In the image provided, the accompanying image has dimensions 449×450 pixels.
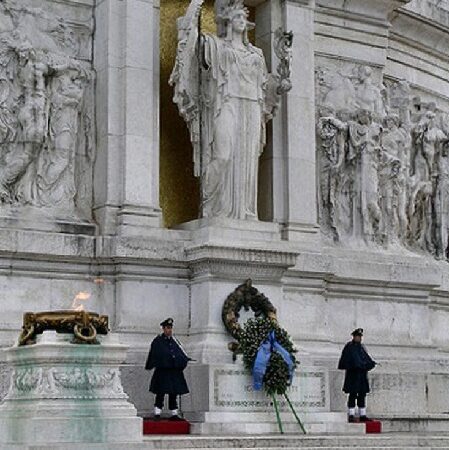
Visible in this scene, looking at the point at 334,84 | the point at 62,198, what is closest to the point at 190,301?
the point at 62,198

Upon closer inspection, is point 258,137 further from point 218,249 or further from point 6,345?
point 6,345

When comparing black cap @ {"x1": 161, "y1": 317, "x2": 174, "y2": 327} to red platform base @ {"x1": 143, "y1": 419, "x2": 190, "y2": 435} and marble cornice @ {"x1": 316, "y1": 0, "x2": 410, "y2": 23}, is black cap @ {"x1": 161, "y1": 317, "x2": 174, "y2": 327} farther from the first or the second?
marble cornice @ {"x1": 316, "y1": 0, "x2": 410, "y2": 23}

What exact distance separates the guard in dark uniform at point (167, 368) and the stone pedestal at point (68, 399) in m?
4.56

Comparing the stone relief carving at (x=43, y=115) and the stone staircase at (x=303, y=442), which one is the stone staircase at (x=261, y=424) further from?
the stone relief carving at (x=43, y=115)

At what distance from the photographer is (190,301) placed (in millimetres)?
23906

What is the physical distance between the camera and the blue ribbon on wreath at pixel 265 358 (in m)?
22.3

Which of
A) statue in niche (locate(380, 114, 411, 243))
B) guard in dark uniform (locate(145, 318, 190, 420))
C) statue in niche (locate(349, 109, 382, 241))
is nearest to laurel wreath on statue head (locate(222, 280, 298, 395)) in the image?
guard in dark uniform (locate(145, 318, 190, 420))

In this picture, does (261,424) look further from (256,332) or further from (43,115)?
(43,115)

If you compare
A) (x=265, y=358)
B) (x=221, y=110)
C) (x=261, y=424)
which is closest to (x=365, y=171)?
(x=221, y=110)

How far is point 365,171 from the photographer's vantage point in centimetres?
2761

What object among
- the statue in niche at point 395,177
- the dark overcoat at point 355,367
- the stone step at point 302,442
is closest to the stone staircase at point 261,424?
the stone step at point 302,442

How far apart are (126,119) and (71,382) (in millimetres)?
8236

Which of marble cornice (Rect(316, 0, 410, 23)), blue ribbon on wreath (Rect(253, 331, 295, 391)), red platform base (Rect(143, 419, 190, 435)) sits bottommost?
red platform base (Rect(143, 419, 190, 435))

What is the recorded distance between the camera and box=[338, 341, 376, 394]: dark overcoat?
78.4 ft
